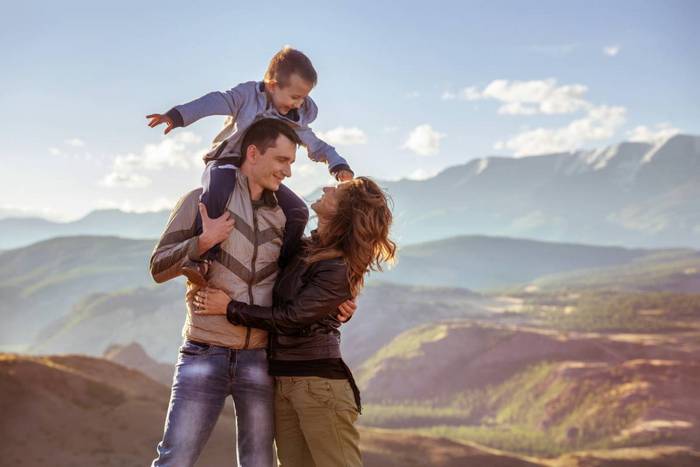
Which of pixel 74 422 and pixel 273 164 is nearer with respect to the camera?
Answer: pixel 273 164

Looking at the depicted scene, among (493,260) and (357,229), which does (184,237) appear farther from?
(493,260)

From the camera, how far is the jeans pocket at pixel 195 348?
393 centimetres

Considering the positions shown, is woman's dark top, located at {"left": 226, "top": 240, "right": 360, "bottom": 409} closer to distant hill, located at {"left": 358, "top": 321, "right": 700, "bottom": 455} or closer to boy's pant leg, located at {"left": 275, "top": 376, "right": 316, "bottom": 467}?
boy's pant leg, located at {"left": 275, "top": 376, "right": 316, "bottom": 467}

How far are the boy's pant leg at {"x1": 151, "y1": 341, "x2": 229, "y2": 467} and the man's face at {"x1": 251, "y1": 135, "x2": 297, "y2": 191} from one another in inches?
39.1

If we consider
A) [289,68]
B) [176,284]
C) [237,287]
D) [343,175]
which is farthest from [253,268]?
[176,284]

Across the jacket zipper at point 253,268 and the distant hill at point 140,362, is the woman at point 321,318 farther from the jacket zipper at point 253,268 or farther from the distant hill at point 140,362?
the distant hill at point 140,362

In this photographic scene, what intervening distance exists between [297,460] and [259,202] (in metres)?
1.50

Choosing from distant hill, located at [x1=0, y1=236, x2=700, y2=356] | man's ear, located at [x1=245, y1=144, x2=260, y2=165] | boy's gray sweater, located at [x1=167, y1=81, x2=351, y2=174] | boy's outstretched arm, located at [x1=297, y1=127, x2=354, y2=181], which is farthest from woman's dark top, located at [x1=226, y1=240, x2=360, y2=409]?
distant hill, located at [x1=0, y1=236, x2=700, y2=356]

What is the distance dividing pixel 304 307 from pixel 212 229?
0.65 metres

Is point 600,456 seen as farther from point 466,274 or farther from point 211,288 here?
point 466,274

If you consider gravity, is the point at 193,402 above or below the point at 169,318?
below

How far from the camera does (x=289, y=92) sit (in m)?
4.62

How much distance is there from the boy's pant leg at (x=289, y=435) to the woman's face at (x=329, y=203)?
Answer: 0.95 meters

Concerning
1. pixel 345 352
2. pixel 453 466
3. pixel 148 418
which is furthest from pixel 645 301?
pixel 148 418
